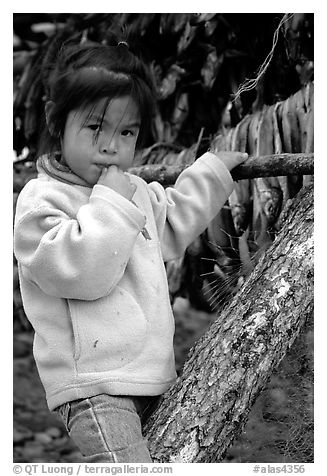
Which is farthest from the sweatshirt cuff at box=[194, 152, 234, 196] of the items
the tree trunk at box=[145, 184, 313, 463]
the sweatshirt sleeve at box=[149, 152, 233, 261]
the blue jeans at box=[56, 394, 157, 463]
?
the blue jeans at box=[56, 394, 157, 463]

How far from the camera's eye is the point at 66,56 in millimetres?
1422

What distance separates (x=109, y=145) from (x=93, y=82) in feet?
0.38

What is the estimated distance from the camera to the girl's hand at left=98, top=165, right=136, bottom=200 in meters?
1.33

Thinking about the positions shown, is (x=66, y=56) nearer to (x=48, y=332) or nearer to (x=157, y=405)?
(x=48, y=332)

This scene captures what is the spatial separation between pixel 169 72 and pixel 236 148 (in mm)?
558

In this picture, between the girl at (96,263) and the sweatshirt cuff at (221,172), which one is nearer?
the girl at (96,263)

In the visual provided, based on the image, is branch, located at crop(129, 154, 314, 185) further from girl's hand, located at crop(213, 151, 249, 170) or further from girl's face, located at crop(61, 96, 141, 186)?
girl's face, located at crop(61, 96, 141, 186)

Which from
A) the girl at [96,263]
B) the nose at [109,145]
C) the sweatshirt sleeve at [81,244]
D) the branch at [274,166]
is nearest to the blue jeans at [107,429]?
the girl at [96,263]

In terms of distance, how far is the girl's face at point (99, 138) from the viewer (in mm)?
1347

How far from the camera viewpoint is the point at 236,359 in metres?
1.32

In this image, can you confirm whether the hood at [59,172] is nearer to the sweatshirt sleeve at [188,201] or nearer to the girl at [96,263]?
the girl at [96,263]

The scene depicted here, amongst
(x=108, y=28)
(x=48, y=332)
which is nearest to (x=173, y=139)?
(x=108, y=28)

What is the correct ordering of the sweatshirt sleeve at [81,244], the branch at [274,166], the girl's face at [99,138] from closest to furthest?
the sweatshirt sleeve at [81,244] → the girl's face at [99,138] → the branch at [274,166]

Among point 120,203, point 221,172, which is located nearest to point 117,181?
point 120,203
